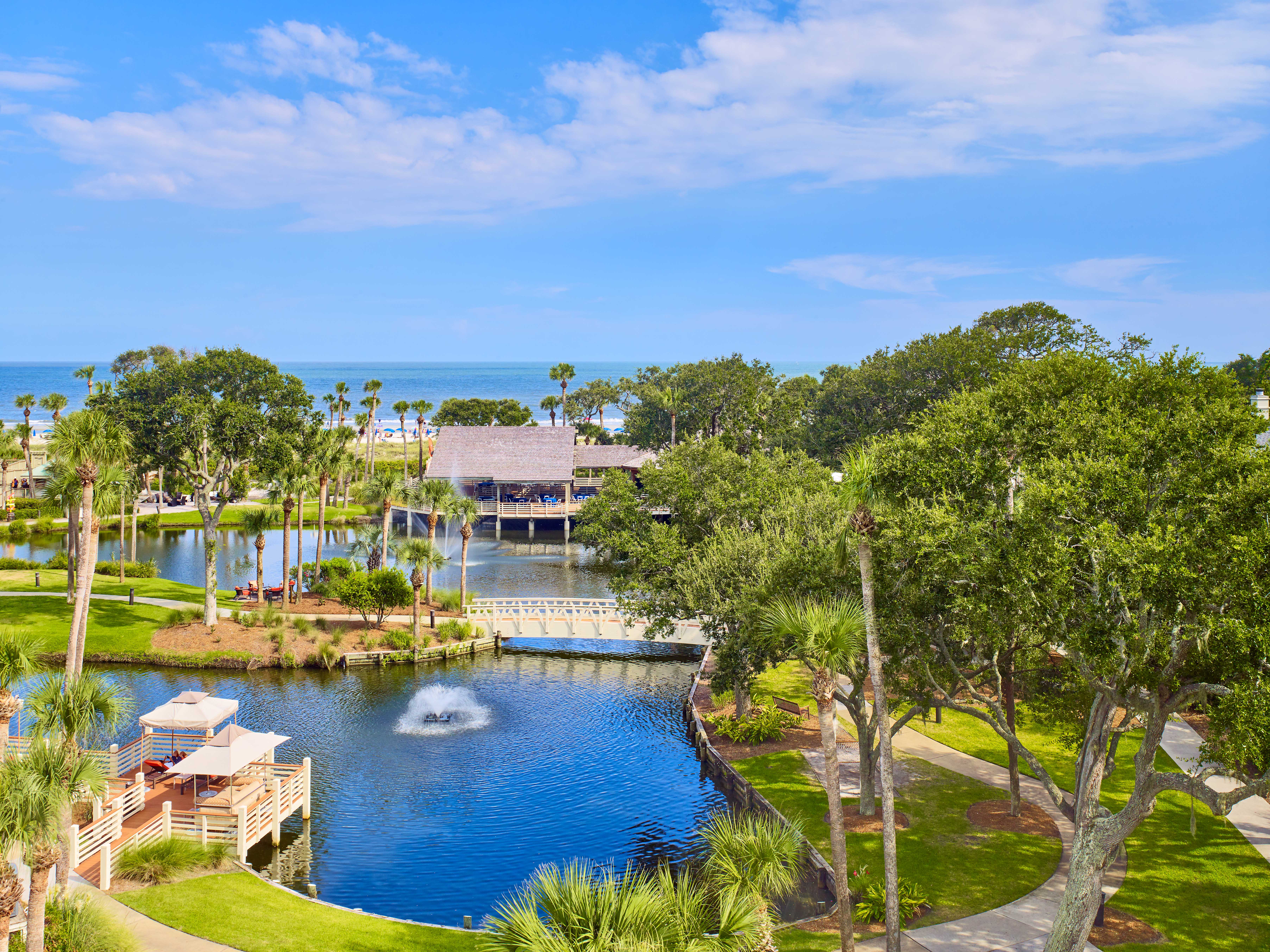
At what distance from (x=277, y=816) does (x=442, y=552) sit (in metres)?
45.4

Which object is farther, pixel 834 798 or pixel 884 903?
pixel 884 903

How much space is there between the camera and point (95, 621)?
44344 mm

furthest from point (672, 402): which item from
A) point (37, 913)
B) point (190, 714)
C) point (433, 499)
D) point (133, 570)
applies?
point (37, 913)

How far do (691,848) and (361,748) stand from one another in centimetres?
1299

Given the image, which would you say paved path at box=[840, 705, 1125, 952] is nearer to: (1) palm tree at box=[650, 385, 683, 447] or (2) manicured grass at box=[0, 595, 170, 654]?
(2) manicured grass at box=[0, 595, 170, 654]

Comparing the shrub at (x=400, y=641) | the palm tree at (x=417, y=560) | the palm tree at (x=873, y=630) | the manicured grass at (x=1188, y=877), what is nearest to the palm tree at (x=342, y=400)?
the palm tree at (x=417, y=560)

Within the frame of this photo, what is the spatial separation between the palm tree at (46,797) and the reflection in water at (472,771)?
26.5ft

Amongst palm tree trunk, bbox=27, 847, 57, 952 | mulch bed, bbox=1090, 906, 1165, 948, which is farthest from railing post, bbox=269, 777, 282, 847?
mulch bed, bbox=1090, 906, 1165, 948

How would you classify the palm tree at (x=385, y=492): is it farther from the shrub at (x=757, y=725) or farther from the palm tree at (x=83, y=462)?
the palm tree at (x=83, y=462)

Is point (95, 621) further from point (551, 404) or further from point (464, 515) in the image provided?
point (551, 404)

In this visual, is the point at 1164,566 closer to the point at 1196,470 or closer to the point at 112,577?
the point at 1196,470

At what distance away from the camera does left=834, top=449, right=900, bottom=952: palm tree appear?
18.5m

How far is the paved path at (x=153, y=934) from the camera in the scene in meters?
18.1

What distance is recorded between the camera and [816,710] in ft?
118
